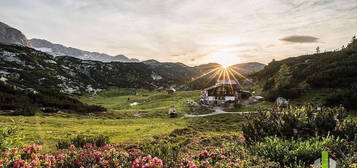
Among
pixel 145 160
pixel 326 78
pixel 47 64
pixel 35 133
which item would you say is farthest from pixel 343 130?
pixel 47 64

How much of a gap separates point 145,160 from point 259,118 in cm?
1164

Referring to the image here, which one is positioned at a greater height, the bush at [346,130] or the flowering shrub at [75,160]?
the flowering shrub at [75,160]

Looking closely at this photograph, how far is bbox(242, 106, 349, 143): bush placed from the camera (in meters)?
14.6

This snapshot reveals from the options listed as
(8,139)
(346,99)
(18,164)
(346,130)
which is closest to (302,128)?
(346,130)

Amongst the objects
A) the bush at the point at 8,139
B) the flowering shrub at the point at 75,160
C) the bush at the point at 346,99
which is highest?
the bush at the point at 8,139

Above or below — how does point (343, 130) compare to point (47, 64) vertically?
below

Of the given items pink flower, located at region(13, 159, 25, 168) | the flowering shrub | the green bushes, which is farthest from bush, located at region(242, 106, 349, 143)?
pink flower, located at region(13, 159, 25, 168)

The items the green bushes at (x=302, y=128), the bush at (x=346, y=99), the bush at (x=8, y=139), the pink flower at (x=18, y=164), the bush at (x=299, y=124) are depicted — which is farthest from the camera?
the bush at (x=346, y=99)

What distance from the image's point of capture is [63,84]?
12800 cm

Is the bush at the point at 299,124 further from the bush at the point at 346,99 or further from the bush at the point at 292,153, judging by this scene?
the bush at the point at 346,99

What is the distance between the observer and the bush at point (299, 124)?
47.8 ft

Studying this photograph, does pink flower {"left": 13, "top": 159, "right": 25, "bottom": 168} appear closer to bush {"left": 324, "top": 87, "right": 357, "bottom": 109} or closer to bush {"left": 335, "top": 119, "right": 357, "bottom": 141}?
bush {"left": 335, "top": 119, "right": 357, "bottom": 141}

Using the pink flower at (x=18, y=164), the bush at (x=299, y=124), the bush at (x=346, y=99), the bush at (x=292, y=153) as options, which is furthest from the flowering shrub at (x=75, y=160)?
the bush at (x=346, y=99)

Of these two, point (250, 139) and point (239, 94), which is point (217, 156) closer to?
point (250, 139)
